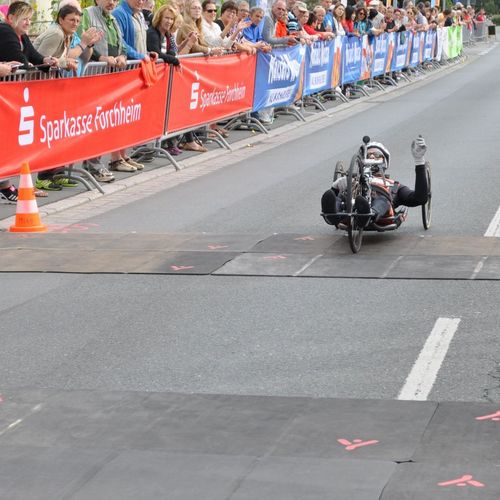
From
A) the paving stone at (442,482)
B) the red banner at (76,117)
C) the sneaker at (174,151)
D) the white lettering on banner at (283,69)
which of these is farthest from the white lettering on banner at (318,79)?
the paving stone at (442,482)

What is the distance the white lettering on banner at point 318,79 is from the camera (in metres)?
25.8

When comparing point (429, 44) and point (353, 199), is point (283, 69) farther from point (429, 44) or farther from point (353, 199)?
point (429, 44)

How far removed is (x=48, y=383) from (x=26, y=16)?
7442 mm

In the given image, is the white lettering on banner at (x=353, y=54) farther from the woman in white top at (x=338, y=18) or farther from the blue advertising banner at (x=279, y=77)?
the blue advertising banner at (x=279, y=77)

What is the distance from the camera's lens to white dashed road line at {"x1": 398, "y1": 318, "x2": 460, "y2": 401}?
696 centimetres

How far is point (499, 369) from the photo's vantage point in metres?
7.40

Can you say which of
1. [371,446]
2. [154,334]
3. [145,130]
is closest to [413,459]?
[371,446]

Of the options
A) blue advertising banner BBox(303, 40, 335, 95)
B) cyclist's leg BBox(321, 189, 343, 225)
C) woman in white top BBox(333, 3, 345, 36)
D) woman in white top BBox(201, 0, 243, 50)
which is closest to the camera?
cyclist's leg BBox(321, 189, 343, 225)

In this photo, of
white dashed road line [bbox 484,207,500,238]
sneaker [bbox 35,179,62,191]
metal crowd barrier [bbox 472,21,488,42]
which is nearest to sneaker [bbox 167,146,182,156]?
sneaker [bbox 35,179,62,191]

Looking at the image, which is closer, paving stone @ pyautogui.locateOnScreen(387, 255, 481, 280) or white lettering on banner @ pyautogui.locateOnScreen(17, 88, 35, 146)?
paving stone @ pyautogui.locateOnScreen(387, 255, 481, 280)

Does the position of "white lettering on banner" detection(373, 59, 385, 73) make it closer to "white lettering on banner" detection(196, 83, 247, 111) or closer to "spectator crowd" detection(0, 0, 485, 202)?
"spectator crowd" detection(0, 0, 485, 202)

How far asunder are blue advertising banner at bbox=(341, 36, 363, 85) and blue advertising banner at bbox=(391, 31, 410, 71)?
4.92m

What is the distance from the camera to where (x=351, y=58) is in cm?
2948

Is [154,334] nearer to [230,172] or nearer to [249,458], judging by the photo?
[249,458]
